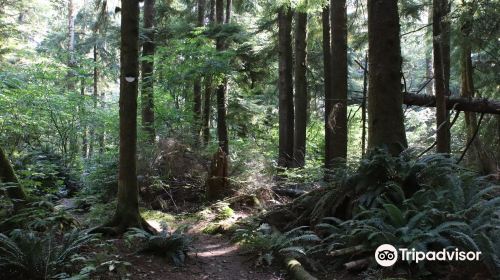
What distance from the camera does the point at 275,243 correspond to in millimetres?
6535

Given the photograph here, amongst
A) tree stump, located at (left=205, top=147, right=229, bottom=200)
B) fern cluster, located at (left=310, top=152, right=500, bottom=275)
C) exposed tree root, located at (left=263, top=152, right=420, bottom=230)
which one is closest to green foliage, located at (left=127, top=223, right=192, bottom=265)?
fern cluster, located at (left=310, top=152, right=500, bottom=275)

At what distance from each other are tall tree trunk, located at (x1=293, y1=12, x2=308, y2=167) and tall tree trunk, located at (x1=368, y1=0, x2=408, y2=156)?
22.4 feet

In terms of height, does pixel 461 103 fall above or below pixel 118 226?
above

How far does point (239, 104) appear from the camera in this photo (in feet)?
55.5

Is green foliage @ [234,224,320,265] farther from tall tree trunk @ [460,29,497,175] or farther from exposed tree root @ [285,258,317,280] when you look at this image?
tall tree trunk @ [460,29,497,175]

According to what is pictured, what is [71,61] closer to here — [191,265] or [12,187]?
[12,187]

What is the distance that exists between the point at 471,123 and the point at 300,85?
5269mm

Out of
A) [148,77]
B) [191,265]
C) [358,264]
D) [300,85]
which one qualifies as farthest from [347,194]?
[148,77]

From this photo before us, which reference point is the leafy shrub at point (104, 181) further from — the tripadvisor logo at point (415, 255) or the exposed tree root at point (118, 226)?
the tripadvisor logo at point (415, 255)

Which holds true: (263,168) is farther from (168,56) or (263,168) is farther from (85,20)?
(85,20)

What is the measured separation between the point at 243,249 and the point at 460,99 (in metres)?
5.34

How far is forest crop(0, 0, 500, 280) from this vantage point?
4.98 m

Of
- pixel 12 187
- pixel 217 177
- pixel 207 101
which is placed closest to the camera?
pixel 12 187

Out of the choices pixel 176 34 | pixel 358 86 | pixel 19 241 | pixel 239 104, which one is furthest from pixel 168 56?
pixel 358 86
